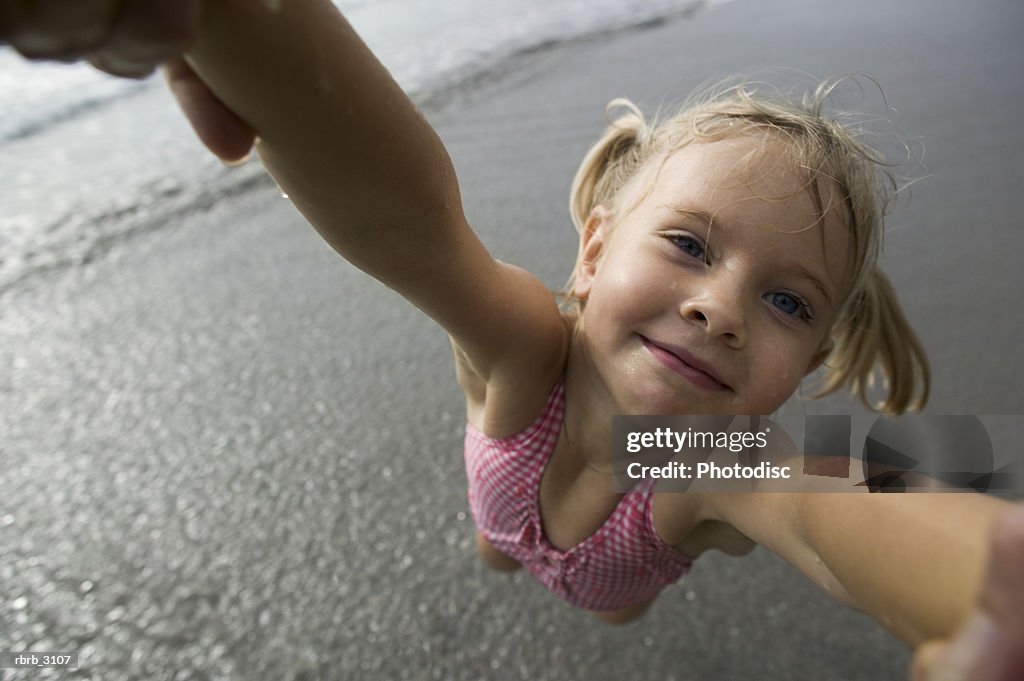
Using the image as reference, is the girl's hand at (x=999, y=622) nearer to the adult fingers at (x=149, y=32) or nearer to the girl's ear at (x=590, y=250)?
the adult fingers at (x=149, y=32)

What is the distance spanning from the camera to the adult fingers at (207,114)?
59cm

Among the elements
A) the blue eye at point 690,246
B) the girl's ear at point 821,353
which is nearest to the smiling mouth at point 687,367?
the blue eye at point 690,246

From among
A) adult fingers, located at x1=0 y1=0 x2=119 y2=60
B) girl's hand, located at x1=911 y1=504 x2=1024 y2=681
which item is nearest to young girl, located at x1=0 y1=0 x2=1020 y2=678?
adult fingers, located at x1=0 y1=0 x2=119 y2=60

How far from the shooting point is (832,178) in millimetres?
1169

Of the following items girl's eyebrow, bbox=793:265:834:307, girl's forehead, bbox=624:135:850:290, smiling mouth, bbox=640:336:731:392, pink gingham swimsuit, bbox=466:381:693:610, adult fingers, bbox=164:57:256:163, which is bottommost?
pink gingham swimsuit, bbox=466:381:693:610

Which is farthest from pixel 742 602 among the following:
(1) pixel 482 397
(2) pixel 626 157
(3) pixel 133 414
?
(3) pixel 133 414

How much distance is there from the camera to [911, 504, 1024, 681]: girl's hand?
0.40m

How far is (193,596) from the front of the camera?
1589 mm

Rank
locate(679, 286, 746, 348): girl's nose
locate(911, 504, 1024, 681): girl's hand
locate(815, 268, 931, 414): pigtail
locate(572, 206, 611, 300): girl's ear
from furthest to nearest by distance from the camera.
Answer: locate(815, 268, 931, 414): pigtail < locate(572, 206, 611, 300): girl's ear < locate(679, 286, 746, 348): girl's nose < locate(911, 504, 1024, 681): girl's hand

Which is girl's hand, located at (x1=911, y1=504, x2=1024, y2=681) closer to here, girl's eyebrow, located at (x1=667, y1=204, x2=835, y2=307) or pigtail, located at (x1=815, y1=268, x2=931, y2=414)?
girl's eyebrow, located at (x1=667, y1=204, x2=835, y2=307)

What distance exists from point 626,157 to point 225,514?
118cm

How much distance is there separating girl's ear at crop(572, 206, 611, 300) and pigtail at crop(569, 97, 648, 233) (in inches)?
2.5

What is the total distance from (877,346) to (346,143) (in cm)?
120

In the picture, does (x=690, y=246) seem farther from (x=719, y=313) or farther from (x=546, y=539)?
(x=546, y=539)
